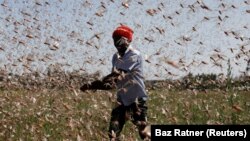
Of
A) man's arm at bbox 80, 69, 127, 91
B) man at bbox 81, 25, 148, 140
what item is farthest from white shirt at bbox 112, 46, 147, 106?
man's arm at bbox 80, 69, 127, 91

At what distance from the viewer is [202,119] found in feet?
39.9

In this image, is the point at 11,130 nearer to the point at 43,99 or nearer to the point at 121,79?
the point at 121,79

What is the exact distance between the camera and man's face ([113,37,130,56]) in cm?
925

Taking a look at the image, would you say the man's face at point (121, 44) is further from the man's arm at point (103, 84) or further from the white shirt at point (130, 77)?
the man's arm at point (103, 84)

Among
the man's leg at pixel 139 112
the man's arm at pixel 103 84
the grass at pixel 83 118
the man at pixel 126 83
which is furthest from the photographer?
the grass at pixel 83 118

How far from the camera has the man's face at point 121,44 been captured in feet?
30.3

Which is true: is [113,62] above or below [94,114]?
above

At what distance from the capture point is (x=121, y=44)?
30.4 feet

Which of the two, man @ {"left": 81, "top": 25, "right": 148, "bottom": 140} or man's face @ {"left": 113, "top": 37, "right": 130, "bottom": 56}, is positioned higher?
man's face @ {"left": 113, "top": 37, "right": 130, "bottom": 56}

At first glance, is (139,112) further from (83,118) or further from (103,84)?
(83,118)

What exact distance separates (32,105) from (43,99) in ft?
8.15

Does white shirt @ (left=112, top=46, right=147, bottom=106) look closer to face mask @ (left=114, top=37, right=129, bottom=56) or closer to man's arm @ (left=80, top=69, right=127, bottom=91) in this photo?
face mask @ (left=114, top=37, right=129, bottom=56)

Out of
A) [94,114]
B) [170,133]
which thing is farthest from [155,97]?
[170,133]

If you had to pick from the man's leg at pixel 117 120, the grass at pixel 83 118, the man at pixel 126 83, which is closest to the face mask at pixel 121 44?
the man at pixel 126 83
